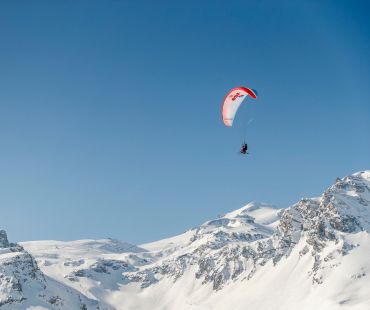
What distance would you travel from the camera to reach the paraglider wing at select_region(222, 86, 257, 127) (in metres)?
99.2

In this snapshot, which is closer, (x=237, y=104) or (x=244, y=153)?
(x=244, y=153)

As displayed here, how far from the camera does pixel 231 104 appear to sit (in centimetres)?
10019

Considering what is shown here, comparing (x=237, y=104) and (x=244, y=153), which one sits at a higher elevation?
(x=237, y=104)

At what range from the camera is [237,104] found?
3952 inches

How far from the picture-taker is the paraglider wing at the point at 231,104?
99.2 m

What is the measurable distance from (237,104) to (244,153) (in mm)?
10453

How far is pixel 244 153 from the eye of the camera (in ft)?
308
